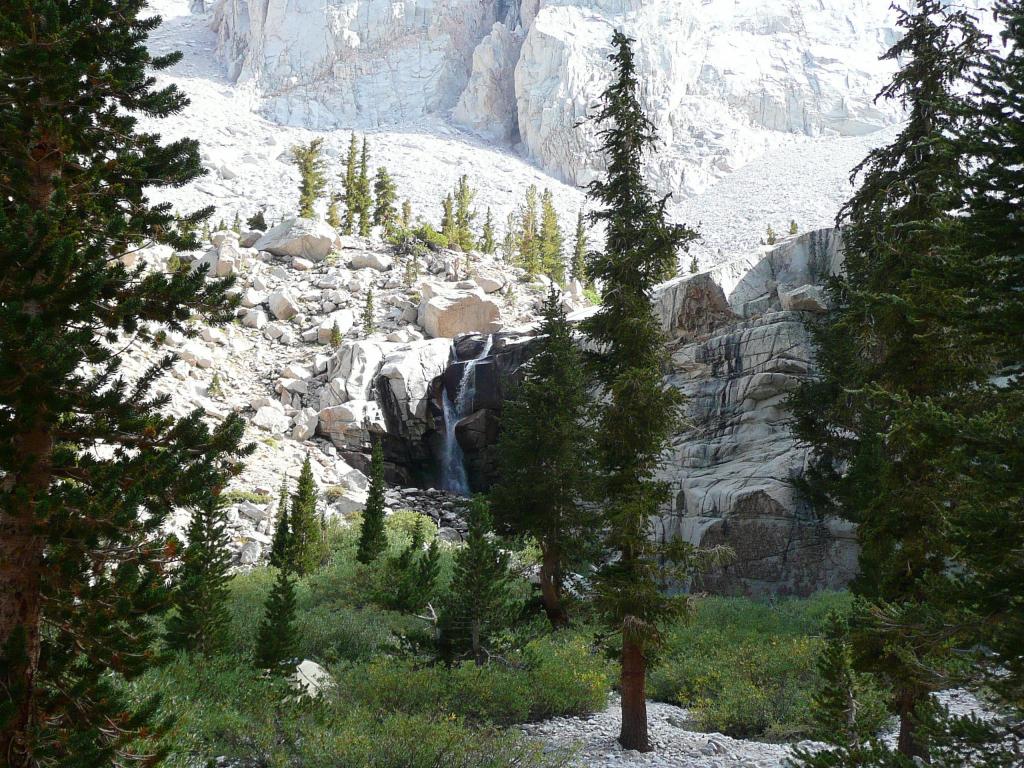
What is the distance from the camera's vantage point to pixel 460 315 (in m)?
47.2

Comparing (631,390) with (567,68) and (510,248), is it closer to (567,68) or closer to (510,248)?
(510,248)

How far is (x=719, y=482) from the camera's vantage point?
27266 mm

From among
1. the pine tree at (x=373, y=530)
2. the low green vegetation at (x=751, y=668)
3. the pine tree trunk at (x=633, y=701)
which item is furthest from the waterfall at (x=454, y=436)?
the pine tree trunk at (x=633, y=701)

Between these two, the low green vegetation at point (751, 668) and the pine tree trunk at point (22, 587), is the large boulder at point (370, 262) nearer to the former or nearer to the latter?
the low green vegetation at point (751, 668)

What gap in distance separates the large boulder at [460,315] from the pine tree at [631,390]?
3376cm

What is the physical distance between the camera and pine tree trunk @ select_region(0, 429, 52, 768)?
5.52 m

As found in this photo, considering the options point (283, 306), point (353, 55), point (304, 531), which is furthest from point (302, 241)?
point (353, 55)

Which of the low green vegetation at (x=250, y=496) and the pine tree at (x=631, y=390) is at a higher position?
the pine tree at (x=631, y=390)

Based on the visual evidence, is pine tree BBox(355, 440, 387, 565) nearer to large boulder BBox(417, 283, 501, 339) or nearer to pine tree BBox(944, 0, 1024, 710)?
large boulder BBox(417, 283, 501, 339)

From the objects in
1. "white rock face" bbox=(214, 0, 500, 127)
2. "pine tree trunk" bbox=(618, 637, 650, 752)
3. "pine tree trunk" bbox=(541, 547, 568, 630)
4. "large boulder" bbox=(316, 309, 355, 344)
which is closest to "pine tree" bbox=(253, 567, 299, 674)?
"pine tree trunk" bbox=(618, 637, 650, 752)

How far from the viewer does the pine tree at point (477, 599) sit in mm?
15102

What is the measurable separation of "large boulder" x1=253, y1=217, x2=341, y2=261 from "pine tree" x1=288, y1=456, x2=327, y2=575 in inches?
1186

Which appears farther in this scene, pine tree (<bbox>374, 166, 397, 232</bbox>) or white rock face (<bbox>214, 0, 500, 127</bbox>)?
white rock face (<bbox>214, 0, 500, 127</bbox>)

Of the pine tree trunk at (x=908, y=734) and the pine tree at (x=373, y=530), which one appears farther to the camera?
the pine tree at (x=373, y=530)
